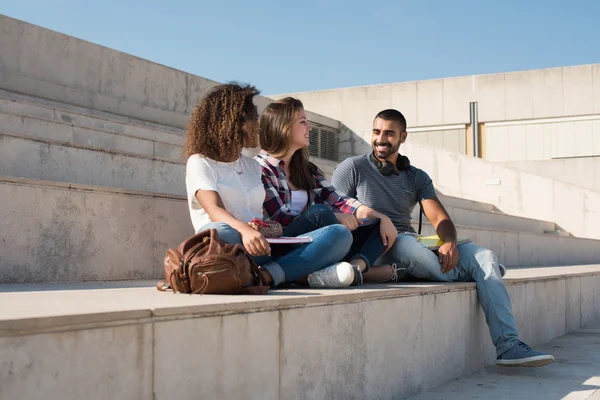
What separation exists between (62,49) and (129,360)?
6777 mm

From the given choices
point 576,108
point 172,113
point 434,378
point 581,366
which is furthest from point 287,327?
point 576,108

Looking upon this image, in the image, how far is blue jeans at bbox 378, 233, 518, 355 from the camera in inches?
156

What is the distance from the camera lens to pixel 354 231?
3.90m

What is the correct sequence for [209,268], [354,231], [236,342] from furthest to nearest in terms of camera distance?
[354,231] → [209,268] → [236,342]

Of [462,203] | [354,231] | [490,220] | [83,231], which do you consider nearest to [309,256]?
[354,231]

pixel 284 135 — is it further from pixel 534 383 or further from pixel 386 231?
pixel 534 383

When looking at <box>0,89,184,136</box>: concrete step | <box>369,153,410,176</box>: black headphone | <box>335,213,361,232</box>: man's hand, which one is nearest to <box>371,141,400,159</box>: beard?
<box>369,153,410,176</box>: black headphone

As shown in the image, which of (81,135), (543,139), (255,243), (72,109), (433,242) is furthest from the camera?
(543,139)

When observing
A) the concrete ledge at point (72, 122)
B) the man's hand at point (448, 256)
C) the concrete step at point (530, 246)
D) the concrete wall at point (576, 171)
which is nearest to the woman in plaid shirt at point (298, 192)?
the man's hand at point (448, 256)

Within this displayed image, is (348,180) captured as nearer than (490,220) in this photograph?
Yes

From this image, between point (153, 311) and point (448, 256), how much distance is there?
7.65ft

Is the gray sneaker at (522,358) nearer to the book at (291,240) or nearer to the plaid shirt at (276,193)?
the plaid shirt at (276,193)

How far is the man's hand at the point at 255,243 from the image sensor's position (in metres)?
2.97

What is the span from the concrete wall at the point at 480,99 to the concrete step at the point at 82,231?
10951 millimetres
